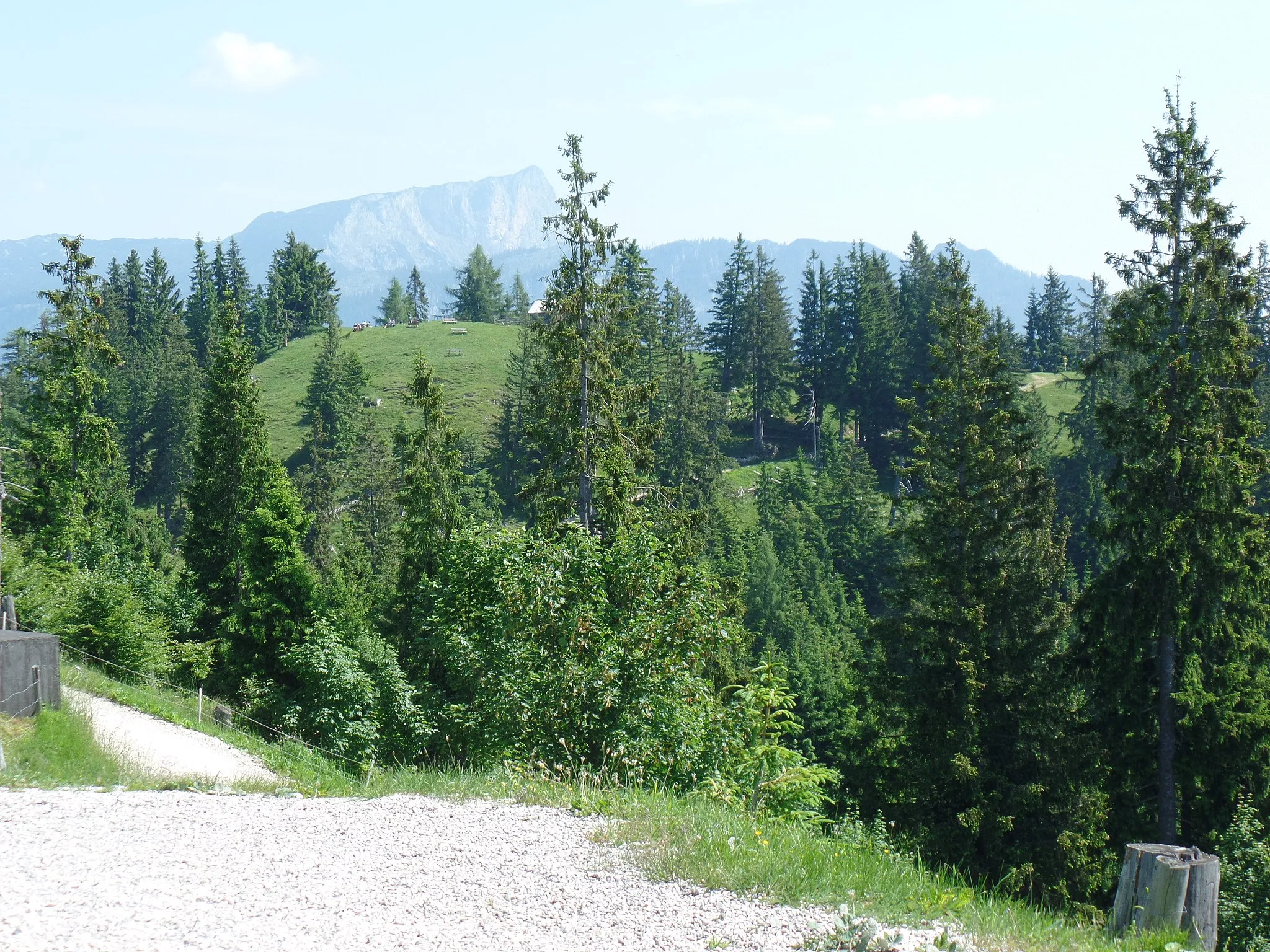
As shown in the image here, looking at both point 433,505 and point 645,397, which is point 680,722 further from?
point 433,505

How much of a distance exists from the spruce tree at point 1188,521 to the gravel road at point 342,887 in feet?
66.4

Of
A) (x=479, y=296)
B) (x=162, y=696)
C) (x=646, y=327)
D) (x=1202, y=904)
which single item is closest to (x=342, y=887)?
(x=1202, y=904)

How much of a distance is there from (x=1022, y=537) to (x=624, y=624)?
16.6 m

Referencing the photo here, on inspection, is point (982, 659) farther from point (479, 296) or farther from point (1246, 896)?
point (479, 296)

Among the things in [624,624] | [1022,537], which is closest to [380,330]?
[1022,537]

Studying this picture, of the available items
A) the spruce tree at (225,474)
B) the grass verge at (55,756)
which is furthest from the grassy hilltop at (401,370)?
the grass verge at (55,756)

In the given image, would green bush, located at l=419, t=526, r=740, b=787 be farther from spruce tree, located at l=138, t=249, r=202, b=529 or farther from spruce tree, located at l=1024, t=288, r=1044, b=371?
spruce tree, located at l=1024, t=288, r=1044, b=371

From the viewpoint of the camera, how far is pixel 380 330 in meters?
140

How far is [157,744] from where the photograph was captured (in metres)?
16.9

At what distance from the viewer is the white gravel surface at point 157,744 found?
1297cm

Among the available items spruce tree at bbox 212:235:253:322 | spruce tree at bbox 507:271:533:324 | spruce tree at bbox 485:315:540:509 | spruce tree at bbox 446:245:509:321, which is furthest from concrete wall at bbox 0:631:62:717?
spruce tree at bbox 446:245:509:321

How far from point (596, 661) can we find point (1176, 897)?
823cm

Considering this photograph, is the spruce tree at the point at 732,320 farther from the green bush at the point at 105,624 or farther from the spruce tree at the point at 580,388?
the green bush at the point at 105,624

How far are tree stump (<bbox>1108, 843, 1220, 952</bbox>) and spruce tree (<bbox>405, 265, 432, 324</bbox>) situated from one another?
521ft
